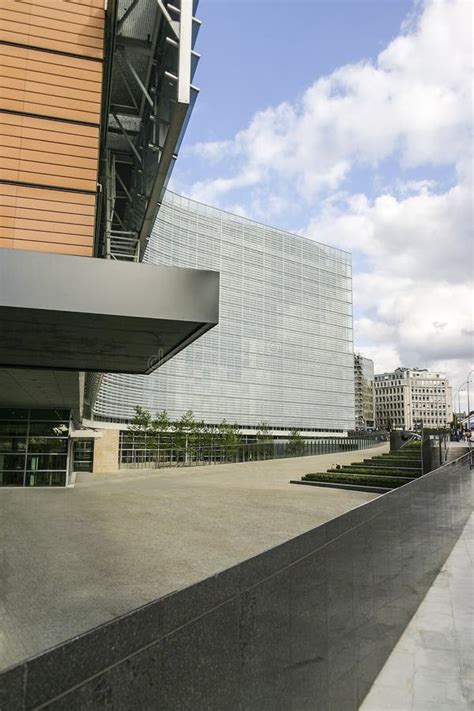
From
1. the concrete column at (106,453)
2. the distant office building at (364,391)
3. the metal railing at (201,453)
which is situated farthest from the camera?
the distant office building at (364,391)

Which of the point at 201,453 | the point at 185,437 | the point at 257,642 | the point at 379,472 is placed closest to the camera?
the point at 257,642

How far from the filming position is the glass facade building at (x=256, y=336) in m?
59.8

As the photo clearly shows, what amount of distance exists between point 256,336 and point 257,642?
68316 millimetres

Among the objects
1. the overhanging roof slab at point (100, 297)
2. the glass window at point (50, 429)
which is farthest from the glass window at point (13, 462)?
the overhanging roof slab at point (100, 297)

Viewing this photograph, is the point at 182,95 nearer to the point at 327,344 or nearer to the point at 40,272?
the point at 40,272

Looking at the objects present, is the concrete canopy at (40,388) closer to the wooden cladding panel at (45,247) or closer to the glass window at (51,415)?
the glass window at (51,415)

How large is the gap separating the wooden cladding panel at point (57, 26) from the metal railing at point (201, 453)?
38040mm

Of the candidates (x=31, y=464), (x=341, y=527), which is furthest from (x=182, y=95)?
(x=31, y=464)

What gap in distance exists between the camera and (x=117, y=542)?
36.0ft

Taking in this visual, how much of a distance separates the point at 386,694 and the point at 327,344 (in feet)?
253

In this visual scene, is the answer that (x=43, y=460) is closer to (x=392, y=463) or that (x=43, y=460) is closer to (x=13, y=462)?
(x=13, y=462)

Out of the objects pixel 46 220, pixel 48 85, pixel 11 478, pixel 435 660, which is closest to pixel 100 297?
pixel 46 220

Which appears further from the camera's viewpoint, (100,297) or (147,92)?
(147,92)

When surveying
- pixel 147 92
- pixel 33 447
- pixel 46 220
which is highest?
pixel 147 92
